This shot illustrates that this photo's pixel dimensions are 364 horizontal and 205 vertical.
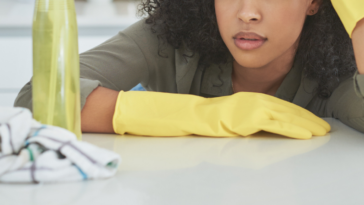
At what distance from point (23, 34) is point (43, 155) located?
223cm

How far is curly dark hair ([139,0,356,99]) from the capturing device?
1104 millimetres

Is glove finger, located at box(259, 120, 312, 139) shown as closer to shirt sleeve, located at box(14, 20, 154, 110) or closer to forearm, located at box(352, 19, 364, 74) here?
forearm, located at box(352, 19, 364, 74)

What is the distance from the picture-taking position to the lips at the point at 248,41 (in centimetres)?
95

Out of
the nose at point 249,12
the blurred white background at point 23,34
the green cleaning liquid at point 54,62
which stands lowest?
the blurred white background at point 23,34

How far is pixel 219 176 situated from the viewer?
457mm

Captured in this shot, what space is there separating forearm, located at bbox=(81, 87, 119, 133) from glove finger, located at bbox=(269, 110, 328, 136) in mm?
309

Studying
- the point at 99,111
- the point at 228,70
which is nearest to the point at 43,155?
the point at 99,111

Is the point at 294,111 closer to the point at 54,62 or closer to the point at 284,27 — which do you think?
the point at 284,27

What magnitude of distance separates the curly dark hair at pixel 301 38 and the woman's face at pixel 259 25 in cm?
11

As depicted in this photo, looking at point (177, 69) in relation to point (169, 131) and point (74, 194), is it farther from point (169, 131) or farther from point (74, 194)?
point (74, 194)

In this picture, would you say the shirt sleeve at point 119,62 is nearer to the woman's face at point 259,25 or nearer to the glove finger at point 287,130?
the woman's face at point 259,25

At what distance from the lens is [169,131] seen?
0.66m

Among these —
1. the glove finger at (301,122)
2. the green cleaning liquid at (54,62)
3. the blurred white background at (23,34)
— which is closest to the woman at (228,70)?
the glove finger at (301,122)

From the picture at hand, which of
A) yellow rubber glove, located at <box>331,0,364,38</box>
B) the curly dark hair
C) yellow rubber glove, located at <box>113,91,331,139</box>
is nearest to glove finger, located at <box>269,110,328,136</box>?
yellow rubber glove, located at <box>113,91,331,139</box>
